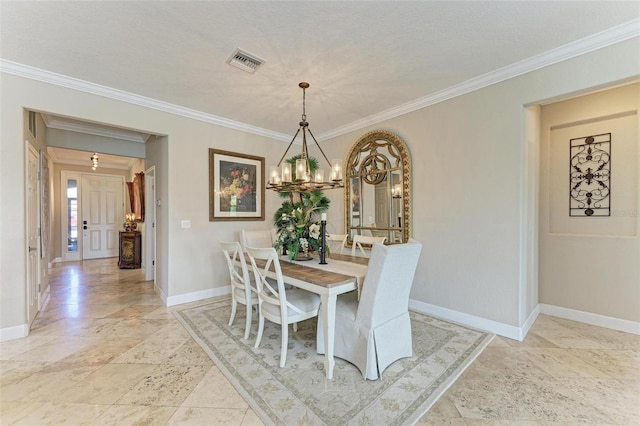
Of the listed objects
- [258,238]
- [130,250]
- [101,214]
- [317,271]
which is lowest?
[130,250]

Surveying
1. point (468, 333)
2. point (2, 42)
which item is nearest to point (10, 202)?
point (2, 42)

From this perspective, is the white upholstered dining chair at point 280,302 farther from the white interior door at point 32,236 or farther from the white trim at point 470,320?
the white interior door at point 32,236

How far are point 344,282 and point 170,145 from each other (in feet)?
10.2

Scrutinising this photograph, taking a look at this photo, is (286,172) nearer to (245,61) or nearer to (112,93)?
(245,61)

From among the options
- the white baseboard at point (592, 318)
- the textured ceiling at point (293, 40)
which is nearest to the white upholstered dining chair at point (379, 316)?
the textured ceiling at point (293, 40)

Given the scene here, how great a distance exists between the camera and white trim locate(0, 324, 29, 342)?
2.64 m

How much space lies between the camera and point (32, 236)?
3.09 meters

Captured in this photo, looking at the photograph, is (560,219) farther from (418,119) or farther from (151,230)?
(151,230)

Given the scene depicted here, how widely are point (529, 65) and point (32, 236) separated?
5476 mm

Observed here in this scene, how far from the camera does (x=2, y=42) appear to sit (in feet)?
7.54

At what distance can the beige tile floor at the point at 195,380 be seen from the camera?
66.4 inches

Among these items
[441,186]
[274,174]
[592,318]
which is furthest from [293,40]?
[592,318]

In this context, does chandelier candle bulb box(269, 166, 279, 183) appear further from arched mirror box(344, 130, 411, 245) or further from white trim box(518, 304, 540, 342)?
white trim box(518, 304, 540, 342)

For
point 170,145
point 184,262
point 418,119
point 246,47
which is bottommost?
point 184,262
